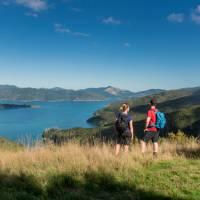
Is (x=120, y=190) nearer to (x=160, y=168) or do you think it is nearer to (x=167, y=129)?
(x=160, y=168)

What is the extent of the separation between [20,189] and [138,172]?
8.04 ft

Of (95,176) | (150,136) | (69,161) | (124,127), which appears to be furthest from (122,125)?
(95,176)

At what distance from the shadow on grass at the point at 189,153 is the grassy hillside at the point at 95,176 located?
0.13ft

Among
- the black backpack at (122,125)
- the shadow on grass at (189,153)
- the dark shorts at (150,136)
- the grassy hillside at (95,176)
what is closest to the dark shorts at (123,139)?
the black backpack at (122,125)

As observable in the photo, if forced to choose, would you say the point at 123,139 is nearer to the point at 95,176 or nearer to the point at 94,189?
the point at 95,176

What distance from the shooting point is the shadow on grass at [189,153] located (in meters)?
7.88

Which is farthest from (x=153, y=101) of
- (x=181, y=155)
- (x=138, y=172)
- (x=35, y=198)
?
(x=35, y=198)

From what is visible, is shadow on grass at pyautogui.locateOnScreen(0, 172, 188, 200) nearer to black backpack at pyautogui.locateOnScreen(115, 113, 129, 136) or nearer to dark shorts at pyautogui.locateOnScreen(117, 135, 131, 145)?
dark shorts at pyautogui.locateOnScreen(117, 135, 131, 145)

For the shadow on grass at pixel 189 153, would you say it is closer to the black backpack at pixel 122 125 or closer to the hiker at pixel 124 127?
the hiker at pixel 124 127

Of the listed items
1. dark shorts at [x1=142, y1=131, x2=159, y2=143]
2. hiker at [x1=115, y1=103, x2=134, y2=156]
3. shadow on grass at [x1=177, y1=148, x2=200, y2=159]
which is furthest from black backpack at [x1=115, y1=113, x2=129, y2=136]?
shadow on grass at [x1=177, y1=148, x2=200, y2=159]

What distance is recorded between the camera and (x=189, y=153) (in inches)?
324

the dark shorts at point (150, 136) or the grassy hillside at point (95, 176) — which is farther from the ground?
the dark shorts at point (150, 136)

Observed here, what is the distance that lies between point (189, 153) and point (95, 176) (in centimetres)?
354

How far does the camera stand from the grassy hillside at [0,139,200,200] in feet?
16.0
